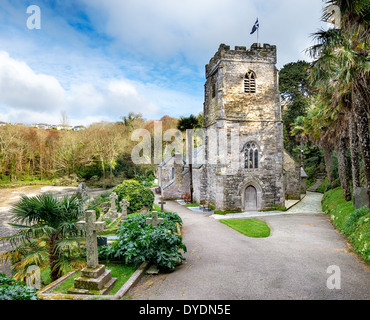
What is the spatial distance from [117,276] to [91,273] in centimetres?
123

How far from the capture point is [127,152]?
45.9 m

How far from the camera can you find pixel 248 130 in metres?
20.0

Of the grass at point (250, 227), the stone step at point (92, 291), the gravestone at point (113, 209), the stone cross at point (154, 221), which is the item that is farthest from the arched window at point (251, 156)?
the stone step at point (92, 291)

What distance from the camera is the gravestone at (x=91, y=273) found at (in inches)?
244

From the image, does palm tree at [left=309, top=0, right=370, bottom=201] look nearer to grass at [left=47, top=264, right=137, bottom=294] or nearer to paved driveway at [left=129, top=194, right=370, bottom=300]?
paved driveway at [left=129, top=194, right=370, bottom=300]

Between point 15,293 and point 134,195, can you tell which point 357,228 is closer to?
point 15,293

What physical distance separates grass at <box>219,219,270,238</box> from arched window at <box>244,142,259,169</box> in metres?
5.07

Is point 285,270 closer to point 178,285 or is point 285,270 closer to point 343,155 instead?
point 178,285

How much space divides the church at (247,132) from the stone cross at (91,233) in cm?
1376

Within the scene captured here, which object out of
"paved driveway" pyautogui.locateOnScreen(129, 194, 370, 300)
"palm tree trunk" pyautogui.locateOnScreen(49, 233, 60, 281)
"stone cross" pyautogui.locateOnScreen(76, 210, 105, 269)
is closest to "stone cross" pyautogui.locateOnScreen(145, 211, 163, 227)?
"paved driveway" pyautogui.locateOnScreen(129, 194, 370, 300)

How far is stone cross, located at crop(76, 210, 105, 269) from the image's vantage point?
6.53m

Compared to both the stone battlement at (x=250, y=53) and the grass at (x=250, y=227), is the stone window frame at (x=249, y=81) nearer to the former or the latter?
the stone battlement at (x=250, y=53)

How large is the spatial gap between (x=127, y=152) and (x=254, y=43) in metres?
32.0

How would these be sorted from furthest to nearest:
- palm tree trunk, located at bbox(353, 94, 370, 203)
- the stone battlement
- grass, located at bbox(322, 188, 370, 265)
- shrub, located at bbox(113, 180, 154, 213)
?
the stone battlement → shrub, located at bbox(113, 180, 154, 213) → palm tree trunk, located at bbox(353, 94, 370, 203) → grass, located at bbox(322, 188, 370, 265)
